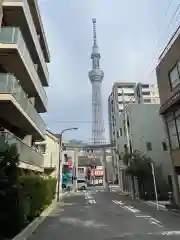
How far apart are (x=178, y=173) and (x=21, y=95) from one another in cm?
1205

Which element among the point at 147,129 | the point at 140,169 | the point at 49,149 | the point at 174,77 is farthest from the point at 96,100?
the point at 174,77

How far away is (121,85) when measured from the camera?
3807 inches

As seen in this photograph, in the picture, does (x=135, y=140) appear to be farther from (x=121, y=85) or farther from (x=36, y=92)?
(x=121, y=85)

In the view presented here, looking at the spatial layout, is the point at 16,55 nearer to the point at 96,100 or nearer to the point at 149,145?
the point at 149,145

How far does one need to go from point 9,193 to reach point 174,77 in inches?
548

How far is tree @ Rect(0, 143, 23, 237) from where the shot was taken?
955cm

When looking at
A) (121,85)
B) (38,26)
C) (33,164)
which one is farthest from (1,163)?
(121,85)

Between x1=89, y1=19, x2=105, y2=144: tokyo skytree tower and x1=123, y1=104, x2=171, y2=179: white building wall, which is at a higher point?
x1=89, y1=19, x2=105, y2=144: tokyo skytree tower

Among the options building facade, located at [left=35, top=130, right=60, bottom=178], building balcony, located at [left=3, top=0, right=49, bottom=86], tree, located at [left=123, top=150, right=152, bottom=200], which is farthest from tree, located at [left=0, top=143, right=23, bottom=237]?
building facade, located at [left=35, top=130, right=60, bottom=178]

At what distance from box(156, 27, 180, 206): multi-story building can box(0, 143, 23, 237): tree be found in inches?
452

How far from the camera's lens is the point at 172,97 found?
18453mm

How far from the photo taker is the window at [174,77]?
1831 cm

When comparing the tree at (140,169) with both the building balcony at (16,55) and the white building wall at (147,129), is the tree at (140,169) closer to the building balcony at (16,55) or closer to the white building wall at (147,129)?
the white building wall at (147,129)

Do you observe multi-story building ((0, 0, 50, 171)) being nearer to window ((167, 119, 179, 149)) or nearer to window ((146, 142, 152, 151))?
window ((167, 119, 179, 149))
